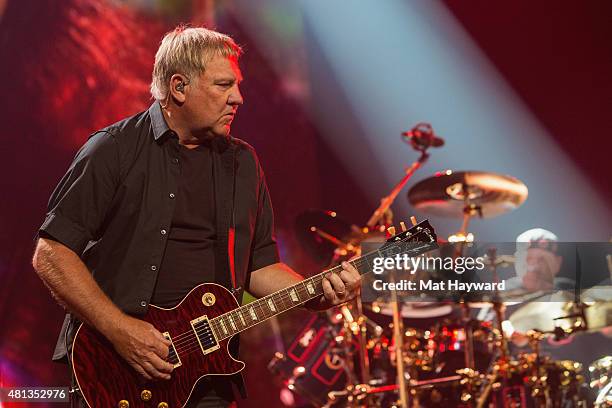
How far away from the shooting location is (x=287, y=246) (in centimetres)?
659

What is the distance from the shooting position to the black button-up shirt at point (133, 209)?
2.73 metres

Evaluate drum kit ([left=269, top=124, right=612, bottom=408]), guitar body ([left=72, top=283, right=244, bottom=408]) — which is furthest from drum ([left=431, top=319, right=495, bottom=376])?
guitar body ([left=72, top=283, right=244, bottom=408])

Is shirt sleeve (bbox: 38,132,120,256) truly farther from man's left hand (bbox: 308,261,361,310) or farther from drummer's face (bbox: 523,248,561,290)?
drummer's face (bbox: 523,248,561,290)

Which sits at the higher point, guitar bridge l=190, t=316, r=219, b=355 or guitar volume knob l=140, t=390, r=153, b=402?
guitar bridge l=190, t=316, r=219, b=355

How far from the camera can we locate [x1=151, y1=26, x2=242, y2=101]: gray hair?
10.0 ft

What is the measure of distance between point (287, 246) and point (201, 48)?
12.1 ft

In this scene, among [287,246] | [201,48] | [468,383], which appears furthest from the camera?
[287,246]

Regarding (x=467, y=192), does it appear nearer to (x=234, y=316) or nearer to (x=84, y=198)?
(x=234, y=316)

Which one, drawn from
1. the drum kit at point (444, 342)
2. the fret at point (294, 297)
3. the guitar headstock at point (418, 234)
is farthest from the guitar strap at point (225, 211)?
the drum kit at point (444, 342)

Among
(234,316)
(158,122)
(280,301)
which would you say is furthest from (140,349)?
(158,122)

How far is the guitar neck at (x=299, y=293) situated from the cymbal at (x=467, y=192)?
264 centimetres

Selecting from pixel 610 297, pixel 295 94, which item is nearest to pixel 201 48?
pixel 610 297

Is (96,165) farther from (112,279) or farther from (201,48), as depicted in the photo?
(201,48)

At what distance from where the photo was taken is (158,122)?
10.0 feet
